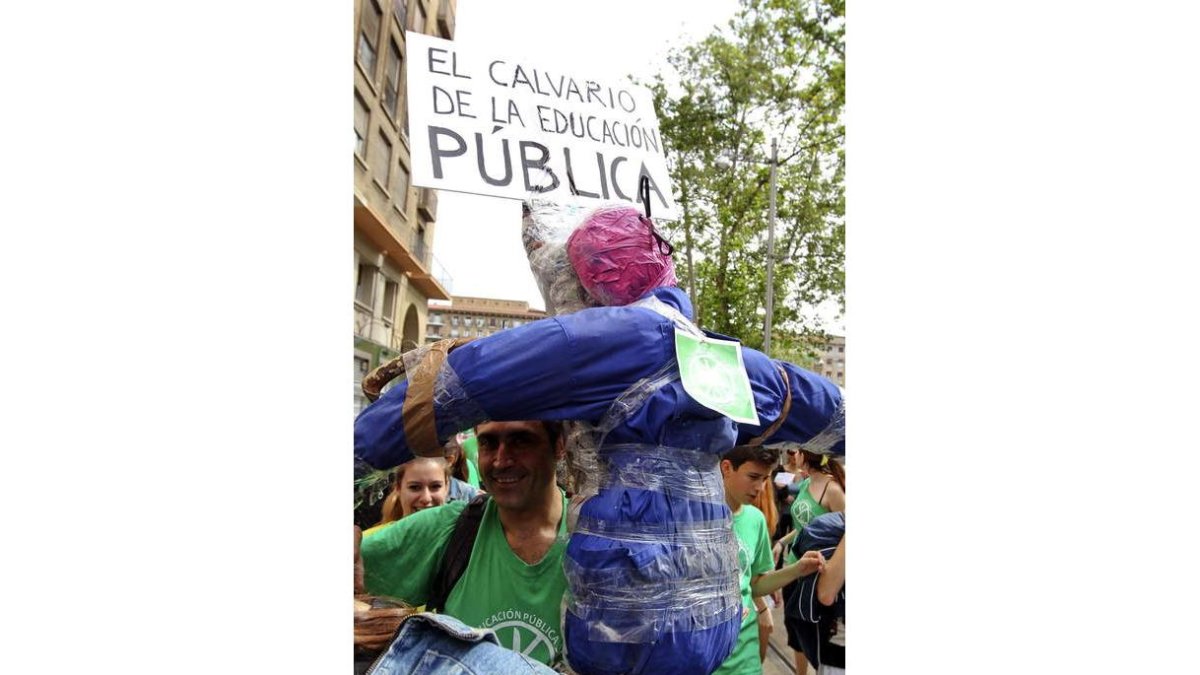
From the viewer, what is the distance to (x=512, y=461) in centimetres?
182

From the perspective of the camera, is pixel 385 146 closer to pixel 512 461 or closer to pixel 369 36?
pixel 369 36

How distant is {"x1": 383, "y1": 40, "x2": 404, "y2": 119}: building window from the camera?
14.0 m

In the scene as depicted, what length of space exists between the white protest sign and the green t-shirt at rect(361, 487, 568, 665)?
96 cm

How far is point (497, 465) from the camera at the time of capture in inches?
71.2

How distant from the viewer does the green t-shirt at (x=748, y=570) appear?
2.28 metres

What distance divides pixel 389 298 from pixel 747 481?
42.2 ft

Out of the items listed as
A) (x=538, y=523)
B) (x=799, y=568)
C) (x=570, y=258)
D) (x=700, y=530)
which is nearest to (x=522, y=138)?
(x=570, y=258)

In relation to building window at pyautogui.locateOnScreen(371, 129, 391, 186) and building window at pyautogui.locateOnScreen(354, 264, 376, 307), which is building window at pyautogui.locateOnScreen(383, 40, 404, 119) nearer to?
building window at pyautogui.locateOnScreen(371, 129, 391, 186)

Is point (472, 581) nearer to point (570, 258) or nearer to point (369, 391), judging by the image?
point (369, 391)

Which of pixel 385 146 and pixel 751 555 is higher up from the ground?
pixel 385 146

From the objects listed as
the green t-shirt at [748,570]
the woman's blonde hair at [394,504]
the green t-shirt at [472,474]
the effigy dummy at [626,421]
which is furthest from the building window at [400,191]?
the effigy dummy at [626,421]

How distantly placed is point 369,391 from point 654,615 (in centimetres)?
72

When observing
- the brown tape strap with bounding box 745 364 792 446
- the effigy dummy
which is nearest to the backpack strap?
the effigy dummy

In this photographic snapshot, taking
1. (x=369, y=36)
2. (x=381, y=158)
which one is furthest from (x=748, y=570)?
(x=381, y=158)
